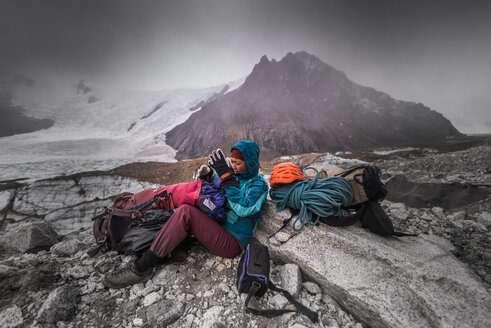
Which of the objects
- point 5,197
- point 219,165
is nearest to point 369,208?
point 219,165

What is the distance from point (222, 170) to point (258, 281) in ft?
4.76

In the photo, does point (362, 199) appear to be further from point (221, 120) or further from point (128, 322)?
point (221, 120)

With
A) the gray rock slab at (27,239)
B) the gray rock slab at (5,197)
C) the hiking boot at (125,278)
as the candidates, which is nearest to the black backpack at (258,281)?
the hiking boot at (125,278)

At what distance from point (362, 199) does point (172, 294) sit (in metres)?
2.63

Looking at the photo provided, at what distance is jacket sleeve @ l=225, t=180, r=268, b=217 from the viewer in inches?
79.3

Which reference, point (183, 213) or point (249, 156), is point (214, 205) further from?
point (249, 156)

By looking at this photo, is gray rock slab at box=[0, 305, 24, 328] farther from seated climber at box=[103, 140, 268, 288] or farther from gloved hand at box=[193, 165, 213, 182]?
gloved hand at box=[193, 165, 213, 182]

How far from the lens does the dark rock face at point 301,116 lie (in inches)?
1027

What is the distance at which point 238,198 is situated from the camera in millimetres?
2102

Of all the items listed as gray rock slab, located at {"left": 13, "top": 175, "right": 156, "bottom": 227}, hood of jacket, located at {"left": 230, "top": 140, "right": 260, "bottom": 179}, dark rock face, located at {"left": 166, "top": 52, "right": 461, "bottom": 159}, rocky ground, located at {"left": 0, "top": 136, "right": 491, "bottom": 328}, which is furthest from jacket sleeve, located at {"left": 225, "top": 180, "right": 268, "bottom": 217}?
dark rock face, located at {"left": 166, "top": 52, "right": 461, "bottom": 159}

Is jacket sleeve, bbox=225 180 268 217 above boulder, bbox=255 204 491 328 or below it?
above

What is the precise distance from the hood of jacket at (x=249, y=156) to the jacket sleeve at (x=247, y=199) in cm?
26

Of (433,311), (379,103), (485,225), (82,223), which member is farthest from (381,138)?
(82,223)

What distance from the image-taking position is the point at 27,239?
2578 millimetres
